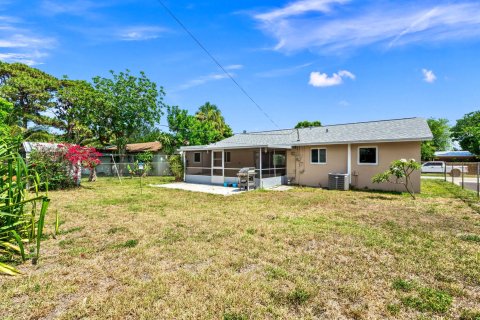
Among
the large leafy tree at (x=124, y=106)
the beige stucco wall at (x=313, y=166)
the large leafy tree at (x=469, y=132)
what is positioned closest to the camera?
the beige stucco wall at (x=313, y=166)

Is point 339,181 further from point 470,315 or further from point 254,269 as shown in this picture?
point 470,315

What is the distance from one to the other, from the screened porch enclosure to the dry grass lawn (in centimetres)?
765

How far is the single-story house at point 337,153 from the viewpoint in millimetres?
11984

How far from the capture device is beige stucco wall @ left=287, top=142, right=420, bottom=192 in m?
11.8

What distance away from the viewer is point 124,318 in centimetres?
258

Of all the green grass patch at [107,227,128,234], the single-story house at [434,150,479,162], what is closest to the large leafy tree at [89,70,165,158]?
the green grass patch at [107,227,128,234]

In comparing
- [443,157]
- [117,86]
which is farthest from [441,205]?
[443,157]

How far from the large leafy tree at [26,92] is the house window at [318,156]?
24.8m

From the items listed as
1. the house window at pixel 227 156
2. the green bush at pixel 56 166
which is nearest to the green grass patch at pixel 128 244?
the green bush at pixel 56 166

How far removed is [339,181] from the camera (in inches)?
504

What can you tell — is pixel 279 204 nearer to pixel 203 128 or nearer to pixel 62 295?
pixel 62 295

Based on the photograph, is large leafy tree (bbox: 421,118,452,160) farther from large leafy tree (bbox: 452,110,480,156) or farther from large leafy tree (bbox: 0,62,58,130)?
large leafy tree (bbox: 0,62,58,130)

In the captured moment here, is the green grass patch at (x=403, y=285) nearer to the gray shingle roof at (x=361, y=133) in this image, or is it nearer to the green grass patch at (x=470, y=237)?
the green grass patch at (x=470, y=237)

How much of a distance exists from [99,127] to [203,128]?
33.1 ft
